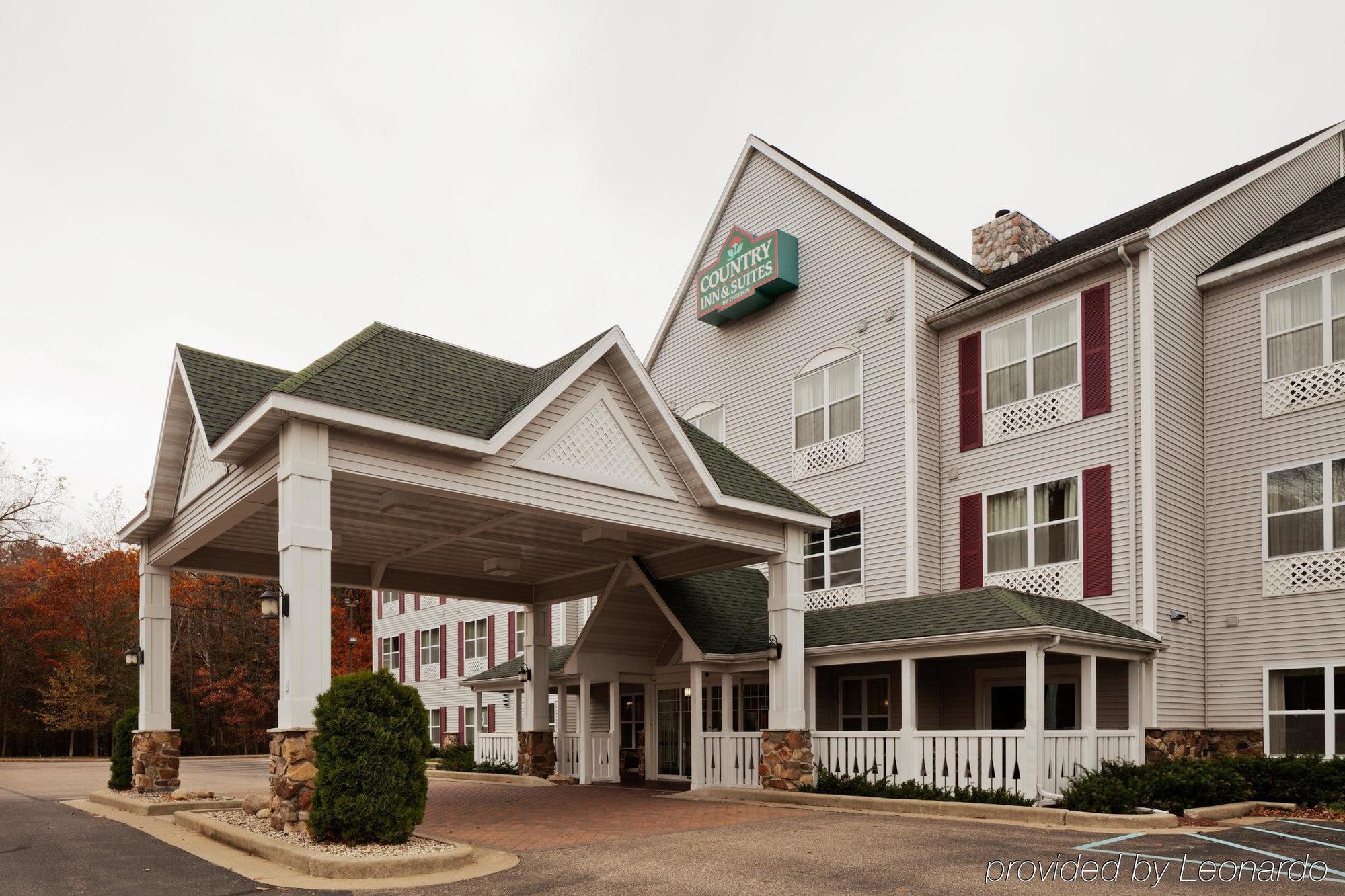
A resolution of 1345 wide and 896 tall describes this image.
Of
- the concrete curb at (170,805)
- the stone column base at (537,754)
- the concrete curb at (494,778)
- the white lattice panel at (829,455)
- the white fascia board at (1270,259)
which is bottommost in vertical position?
the concrete curb at (494,778)

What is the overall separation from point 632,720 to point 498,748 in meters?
3.48

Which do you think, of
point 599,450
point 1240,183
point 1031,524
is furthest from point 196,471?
point 1240,183

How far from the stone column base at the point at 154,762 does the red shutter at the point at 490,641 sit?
18897 millimetres

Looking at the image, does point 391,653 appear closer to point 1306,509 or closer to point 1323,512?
point 1306,509

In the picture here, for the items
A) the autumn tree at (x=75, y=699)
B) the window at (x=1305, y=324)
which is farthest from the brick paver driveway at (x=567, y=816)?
the autumn tree at (x=75, y=699)

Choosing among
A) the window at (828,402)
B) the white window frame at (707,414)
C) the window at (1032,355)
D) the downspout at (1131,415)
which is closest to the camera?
the downspout at (1131,415)

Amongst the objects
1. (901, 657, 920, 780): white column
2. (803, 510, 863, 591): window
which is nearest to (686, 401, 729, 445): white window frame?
(803, 510, 863, 591): window

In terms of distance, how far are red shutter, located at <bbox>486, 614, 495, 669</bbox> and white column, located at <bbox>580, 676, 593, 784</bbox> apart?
15503 millimetres

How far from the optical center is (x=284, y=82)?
63.3ft

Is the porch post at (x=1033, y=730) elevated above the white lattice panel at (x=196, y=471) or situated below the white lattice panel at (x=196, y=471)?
below

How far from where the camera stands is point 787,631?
1603 centimetres

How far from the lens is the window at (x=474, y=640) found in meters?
36.9

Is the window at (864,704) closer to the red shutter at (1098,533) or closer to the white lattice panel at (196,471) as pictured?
the red shutter at (1098,533)

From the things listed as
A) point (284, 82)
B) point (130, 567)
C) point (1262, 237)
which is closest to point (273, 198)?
point (284, 82)
